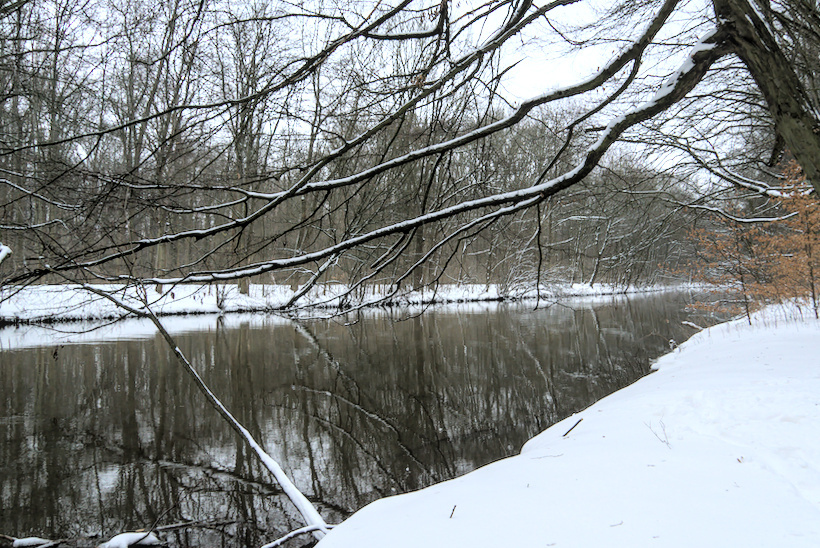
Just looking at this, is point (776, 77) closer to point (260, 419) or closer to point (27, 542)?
point (27, 542)

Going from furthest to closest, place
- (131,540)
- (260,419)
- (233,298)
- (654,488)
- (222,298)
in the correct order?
(233,298) < (222,298) < (260,419) < (131,540) < (654,488)

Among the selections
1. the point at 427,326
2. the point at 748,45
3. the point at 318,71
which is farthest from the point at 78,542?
the point at 427,326

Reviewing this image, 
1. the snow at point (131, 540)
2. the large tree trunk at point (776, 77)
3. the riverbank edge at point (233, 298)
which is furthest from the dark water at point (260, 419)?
the large tree trunk at point (776, 77)

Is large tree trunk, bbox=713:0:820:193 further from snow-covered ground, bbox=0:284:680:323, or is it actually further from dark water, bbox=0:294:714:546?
snow-covered ground, bbox=0:284:680:323

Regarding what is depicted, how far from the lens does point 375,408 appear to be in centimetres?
673

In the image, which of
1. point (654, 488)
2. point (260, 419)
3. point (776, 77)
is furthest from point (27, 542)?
point (776, 77)

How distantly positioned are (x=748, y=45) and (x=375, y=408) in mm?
5730

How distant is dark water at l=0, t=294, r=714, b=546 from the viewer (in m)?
4.00

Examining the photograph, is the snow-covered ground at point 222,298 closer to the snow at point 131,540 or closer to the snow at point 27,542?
the snow at point 131,540

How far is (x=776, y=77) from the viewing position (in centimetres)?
304

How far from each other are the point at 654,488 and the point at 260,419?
5266mm

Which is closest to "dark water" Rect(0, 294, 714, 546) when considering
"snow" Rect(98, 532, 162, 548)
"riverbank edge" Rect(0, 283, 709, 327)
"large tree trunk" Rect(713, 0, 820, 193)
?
"snow" Rect(98, 532, 162, 548)

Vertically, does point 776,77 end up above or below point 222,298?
above

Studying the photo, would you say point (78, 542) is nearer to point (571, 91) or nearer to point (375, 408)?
point (375, 408)
